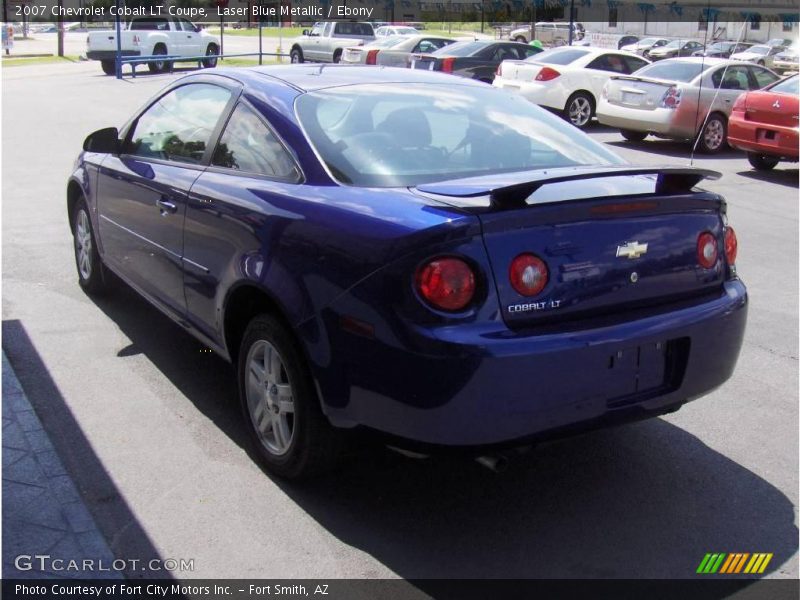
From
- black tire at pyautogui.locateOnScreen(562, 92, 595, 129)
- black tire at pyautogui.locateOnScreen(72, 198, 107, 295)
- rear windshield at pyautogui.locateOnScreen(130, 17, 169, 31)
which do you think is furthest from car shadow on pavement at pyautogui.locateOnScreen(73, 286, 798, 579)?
rear windshield at pyautogui.locateOnScreen(130, 17, 169, 31)

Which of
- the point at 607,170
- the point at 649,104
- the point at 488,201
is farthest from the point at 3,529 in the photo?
the point at 649,104

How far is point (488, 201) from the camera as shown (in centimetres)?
336

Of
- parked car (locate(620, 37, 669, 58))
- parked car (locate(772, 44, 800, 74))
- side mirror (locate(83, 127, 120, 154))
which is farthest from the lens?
parked car (locate(620, 37, 669, 58))

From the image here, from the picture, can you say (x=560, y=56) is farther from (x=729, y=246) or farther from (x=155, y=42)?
(x=155, y=42)

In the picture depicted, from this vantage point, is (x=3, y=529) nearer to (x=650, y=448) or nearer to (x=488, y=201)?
(x=488, y=201)

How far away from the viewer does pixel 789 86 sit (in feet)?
44.4

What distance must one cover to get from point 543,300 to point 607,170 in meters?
0.74

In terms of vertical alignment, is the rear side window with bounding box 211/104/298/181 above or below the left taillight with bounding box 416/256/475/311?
above

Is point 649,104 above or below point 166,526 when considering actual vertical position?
above

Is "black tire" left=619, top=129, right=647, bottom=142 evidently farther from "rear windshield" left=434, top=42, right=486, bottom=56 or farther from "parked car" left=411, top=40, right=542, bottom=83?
"rear windshield" left=434, top=42, right=486, bottom=56

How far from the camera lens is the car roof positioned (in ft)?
15.1

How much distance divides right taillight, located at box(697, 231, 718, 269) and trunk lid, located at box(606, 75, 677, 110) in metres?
12.2

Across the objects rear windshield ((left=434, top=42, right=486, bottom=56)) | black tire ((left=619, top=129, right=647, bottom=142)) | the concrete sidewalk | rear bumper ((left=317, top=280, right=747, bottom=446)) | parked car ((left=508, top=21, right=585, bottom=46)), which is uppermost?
parked car ((left=508, top=21, right=585, bottom=46))

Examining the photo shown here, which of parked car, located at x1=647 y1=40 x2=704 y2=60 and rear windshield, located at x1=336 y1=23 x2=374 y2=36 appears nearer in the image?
rear windshield, located at x1=336 y1=23 x2=374 y2=36
